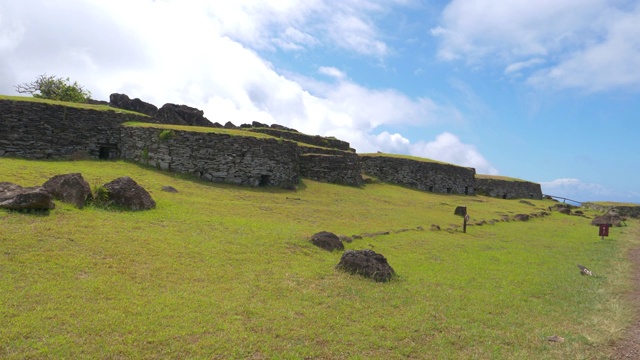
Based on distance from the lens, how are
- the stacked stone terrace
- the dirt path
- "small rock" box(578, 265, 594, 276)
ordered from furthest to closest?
the stacked stone terrace < "small rock" box(578, 265, 594, 276) < the dirt path

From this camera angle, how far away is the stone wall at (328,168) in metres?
29.2

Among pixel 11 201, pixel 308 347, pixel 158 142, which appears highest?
pixel 158 142

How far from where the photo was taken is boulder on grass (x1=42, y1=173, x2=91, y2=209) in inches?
440

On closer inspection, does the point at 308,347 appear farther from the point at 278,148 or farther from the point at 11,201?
the point at 278,148

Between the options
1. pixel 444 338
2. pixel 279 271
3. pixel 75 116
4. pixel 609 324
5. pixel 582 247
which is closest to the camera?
pixel 444 338

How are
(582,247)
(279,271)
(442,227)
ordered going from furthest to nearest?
(442,227)
(582,247)
(279,271)

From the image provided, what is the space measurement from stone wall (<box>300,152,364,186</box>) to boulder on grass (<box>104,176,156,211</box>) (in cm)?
1705

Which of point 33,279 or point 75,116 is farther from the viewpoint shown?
point 75,116

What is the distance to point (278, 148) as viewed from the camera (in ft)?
77.2

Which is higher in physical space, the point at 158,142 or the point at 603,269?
the point at 158,142

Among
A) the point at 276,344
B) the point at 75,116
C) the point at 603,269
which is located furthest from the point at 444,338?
the point at 75,116

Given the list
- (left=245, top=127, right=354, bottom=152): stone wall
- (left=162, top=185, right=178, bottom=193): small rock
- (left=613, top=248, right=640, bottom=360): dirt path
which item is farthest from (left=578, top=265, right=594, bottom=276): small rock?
(left=245, top=127, right=354, bottom=152): stone wall

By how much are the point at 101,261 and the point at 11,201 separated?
3.65 meters

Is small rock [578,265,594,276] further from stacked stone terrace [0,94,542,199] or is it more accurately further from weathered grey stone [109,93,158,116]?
weathered grey stone [109,93,158,116]
